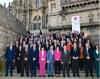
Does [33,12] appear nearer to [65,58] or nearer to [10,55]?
[10,55]

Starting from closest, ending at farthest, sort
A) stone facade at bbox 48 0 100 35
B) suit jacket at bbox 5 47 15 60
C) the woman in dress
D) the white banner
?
suit jacket at bbox 5 47 15 60
the woman in dress
the white banner
stone facade at bbox 48 0 100 35

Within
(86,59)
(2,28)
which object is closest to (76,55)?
(86,59)

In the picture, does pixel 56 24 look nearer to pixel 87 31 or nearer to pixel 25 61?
pixel 87 31

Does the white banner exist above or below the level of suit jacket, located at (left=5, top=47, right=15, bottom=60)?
above

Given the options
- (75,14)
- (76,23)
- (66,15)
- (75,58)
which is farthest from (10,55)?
(75,14)

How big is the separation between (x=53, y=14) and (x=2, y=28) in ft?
72.8

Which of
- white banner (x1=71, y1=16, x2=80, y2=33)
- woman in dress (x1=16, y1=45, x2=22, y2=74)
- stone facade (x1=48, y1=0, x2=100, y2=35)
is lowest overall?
woman in dress (x1=16, y1=45, x2=22, y2=74)

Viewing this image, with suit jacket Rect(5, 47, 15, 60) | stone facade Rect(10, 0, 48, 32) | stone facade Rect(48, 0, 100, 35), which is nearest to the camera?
suit jacket Rect(5, 47, 15, 60)

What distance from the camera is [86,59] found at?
6.58m

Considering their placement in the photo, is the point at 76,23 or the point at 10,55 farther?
the point at 76,23

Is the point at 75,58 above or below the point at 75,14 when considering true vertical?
below

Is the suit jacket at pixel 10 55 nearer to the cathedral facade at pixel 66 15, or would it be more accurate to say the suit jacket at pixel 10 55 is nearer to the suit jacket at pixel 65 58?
the suit jacket at pixel 65 58

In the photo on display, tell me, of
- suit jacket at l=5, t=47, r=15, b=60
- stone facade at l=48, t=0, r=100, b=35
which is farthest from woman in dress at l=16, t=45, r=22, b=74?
stone facade at l=48, t=0, r=100, b=35

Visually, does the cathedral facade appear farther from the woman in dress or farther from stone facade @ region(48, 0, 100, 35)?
the woman in dress
